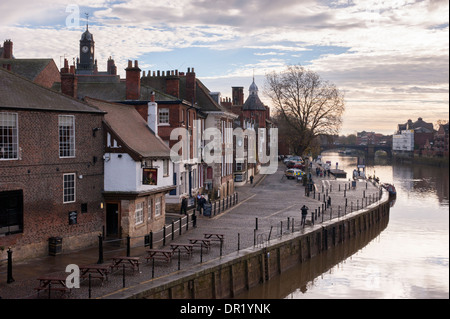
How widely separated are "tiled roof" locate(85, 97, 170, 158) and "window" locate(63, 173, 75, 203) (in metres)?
3.35

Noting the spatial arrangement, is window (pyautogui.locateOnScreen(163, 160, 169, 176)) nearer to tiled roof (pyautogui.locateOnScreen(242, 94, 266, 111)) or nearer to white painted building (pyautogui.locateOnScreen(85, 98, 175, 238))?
white painted building (pyautogui.locateOnScreen(85, 98, 175, 238))

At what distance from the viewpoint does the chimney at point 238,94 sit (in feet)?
261

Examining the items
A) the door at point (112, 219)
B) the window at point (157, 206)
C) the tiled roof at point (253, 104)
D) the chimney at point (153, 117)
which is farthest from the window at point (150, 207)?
the tiled roof at point (253, 104)

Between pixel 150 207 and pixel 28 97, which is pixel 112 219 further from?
pixel 28 97

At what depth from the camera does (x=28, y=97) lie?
76.2 feet

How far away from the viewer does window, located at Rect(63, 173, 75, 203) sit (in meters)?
24.7

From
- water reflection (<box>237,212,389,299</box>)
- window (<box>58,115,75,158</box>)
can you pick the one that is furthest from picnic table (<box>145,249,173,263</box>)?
window (<box>58,115,75,158</box>)

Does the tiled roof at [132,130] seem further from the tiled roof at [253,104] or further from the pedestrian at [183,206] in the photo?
the tiled roof at [253,104]

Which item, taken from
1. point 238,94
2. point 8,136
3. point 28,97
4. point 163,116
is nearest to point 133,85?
point 163,116

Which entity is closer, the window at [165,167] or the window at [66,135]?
the window at [66,135]

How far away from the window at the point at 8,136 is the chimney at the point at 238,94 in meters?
58.7

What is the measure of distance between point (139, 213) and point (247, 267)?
6.71 metres
